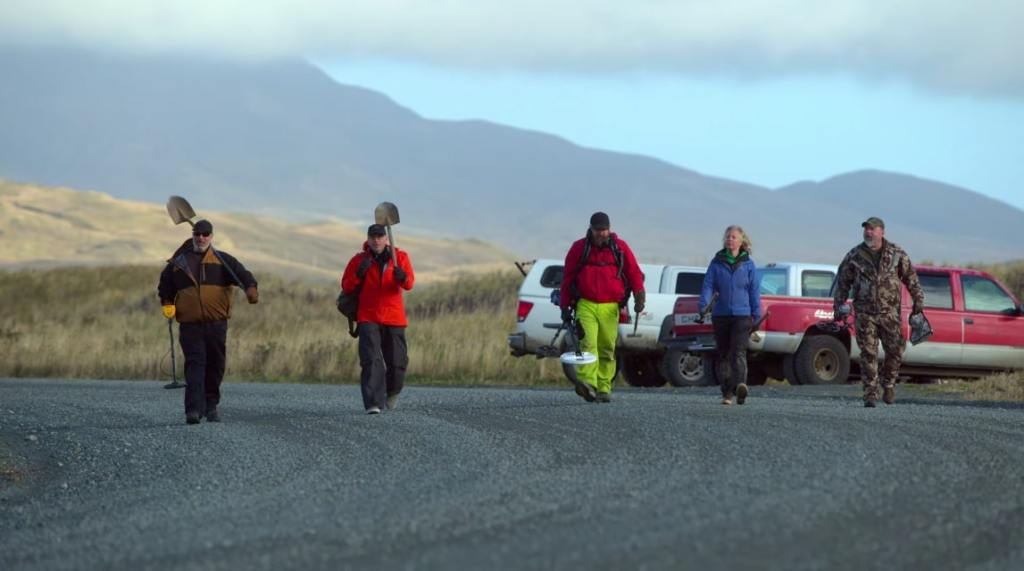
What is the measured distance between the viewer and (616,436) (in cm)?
1416

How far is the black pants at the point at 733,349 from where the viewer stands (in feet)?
60.4

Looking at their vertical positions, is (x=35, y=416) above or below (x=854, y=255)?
below

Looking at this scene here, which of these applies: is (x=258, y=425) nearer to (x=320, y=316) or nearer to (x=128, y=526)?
(x=128, y=526)

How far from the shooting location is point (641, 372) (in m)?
27.7

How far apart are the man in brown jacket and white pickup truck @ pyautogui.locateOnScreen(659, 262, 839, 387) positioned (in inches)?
344

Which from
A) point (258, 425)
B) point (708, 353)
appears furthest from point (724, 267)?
Answer: point (708, 353)

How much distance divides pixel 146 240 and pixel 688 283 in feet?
397

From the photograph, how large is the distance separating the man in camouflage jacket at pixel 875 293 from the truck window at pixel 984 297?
6.15 metres

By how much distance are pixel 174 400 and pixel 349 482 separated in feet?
33.2

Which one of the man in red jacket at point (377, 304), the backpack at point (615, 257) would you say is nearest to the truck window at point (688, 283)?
the backpack at point (615, 257)

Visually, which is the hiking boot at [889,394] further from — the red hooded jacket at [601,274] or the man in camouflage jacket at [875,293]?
the red hooded jacket at [601,274]

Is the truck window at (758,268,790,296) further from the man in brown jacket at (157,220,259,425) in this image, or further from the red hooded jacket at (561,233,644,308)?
the man in brown jacket at (157,220,259,425)

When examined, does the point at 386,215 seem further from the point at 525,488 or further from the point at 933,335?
the point at 933,335

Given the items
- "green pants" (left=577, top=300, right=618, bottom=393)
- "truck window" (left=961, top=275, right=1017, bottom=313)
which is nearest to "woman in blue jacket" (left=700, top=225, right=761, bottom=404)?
"green pants" (left=577, top=300, right=618, bottom=393)
